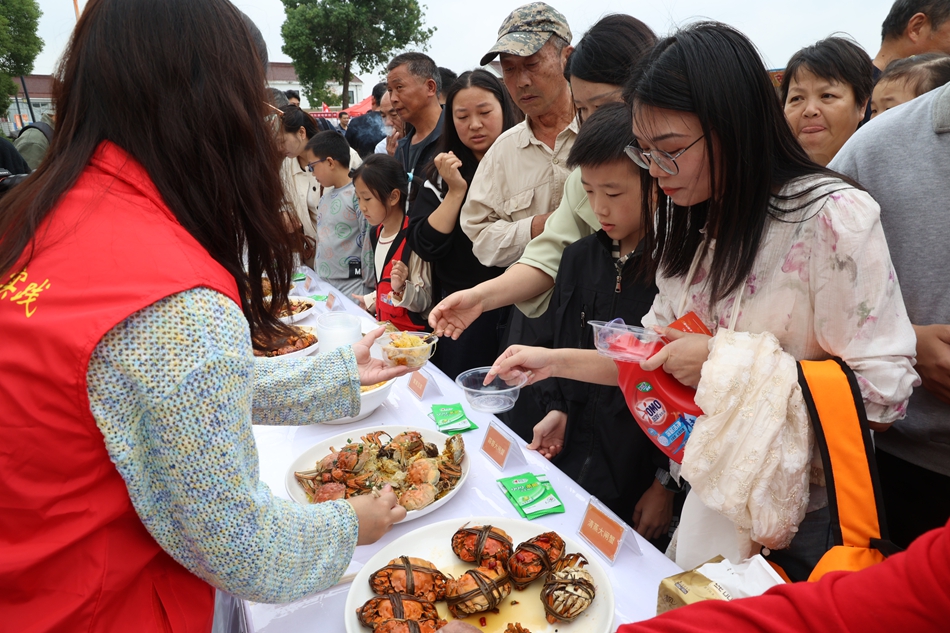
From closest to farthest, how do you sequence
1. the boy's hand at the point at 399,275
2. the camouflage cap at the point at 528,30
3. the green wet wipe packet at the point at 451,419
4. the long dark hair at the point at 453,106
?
the green wet wipe packet at the point at 451,419
the camouflage cap at the point at 528,30
the long dark hair at the point at 453,106
the boy's hand at the point at 399,275

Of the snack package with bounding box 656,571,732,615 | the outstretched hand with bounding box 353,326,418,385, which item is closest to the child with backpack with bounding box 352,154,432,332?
the outstretched hand with bounding box 353,326,418,385

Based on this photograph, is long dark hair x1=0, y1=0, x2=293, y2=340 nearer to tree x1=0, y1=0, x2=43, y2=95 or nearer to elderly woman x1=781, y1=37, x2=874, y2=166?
elderly woman x1=781, y1=37, x2=874, y2=166

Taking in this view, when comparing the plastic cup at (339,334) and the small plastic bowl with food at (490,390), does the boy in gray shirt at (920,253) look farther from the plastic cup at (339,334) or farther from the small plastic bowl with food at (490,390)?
the plastic cup at (339,334)

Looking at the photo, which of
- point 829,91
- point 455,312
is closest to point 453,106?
point 455,312

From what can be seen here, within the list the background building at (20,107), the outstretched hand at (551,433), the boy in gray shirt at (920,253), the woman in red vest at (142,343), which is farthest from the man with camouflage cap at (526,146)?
the background building at (20,107)

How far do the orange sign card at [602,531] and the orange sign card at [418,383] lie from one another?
976 mm

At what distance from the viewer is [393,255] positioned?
3.73 metres

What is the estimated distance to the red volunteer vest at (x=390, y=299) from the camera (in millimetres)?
3600

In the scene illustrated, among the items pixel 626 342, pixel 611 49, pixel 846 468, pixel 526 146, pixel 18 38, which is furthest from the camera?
pixel 18 38

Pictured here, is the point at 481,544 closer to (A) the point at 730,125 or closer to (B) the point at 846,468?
(B) the point at 846,468

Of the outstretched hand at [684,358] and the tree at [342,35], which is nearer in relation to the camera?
the outstretched hand at [684,358]

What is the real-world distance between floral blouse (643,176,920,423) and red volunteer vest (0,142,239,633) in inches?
46.2

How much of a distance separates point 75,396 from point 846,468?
1.29 metres

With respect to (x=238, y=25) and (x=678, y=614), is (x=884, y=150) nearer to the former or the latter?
(x=678, y=614)
